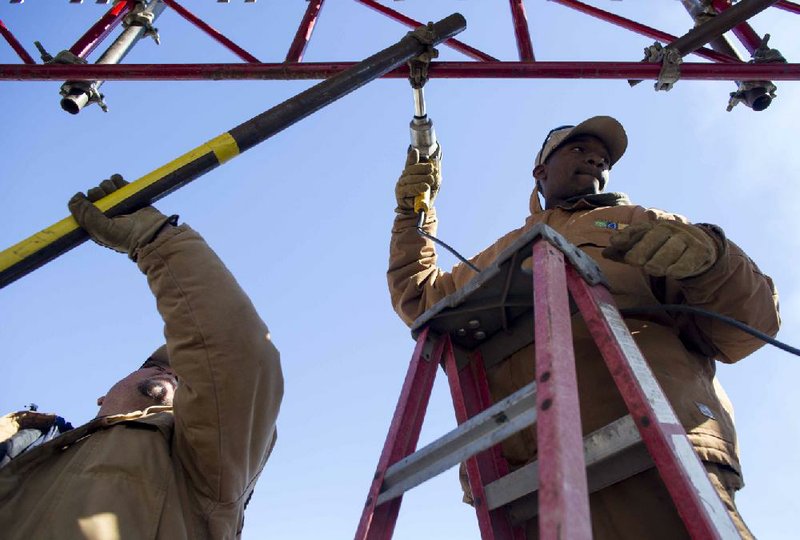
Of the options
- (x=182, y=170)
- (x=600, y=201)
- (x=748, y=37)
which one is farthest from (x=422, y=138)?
(x=748, y=37)

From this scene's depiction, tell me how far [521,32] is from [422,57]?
0.88 m

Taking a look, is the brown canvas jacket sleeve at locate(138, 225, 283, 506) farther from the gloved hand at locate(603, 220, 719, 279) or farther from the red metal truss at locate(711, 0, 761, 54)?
the red metal truss at locate(711, 0, 761, 54)

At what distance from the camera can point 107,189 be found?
2.04m

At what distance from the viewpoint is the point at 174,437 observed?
6.52 feet

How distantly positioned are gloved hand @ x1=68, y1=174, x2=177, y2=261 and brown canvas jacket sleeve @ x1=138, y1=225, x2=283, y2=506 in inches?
1.6

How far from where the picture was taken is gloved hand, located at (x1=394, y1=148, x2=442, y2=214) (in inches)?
128

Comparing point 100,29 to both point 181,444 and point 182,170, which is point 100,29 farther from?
point 181,444

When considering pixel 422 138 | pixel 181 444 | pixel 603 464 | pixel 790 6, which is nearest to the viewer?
pixel 603 464

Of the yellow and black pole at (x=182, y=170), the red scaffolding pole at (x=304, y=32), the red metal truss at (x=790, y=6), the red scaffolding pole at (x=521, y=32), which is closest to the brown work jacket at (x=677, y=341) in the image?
the yellow and black pole at (x=182, y=170)

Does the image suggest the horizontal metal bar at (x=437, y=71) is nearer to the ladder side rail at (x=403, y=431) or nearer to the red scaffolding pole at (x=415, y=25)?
the red scaffolding pole at (x=415, y=25)

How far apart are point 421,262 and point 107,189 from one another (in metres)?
1.60

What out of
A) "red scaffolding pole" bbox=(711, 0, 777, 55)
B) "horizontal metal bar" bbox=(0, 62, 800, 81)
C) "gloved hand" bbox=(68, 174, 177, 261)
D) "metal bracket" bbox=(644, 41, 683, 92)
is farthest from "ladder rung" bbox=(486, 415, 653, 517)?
"red scaffolding pole" bbox=(711, 0, 777, 55)

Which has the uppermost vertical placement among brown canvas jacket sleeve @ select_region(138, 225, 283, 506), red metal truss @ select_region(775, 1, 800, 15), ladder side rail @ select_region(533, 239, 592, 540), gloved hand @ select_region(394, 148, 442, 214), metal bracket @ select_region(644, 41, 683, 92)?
red metal truss @ select_region(775, 1, 800, 15)

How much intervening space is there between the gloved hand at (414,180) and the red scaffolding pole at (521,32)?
2.87 feet
